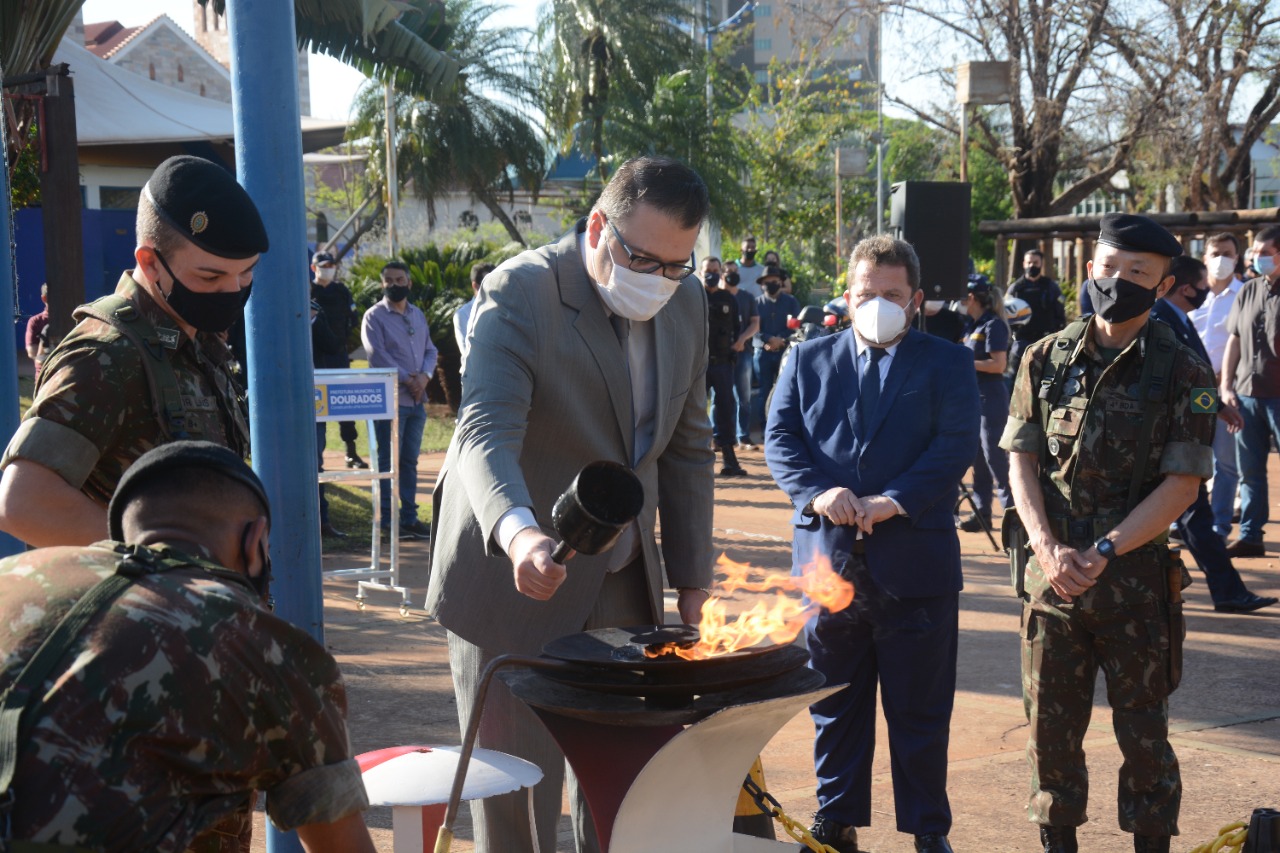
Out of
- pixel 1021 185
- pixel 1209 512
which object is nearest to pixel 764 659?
pixel 1209 512

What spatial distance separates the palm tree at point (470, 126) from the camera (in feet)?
142

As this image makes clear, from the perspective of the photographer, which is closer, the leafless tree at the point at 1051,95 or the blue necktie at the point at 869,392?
the blue necktie at the point at 869,392

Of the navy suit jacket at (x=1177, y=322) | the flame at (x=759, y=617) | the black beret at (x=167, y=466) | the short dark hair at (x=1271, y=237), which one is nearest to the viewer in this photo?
the black beret at (x=167, y=466)

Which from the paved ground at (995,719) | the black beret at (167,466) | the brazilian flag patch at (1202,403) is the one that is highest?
the black beret at (167,466)

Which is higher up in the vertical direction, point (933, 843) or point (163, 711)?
point (163, 711)

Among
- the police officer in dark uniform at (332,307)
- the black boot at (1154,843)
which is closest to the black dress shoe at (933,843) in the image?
the black boot at (1154,843)

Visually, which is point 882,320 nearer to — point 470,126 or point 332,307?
point 332,307

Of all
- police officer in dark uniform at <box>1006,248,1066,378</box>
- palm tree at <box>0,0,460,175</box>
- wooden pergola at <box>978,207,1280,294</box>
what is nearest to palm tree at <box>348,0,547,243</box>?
palm tree at <box>0,0,460,175</box>

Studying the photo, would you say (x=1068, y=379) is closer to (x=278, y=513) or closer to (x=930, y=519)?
(x=930, y=519)

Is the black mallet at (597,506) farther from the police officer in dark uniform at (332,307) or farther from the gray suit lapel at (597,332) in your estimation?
the police officer in dark uniform at (332,307)

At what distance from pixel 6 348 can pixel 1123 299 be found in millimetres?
4253

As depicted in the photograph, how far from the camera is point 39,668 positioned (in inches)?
79.3

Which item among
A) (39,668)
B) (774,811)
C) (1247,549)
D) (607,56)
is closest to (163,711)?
(39,668)

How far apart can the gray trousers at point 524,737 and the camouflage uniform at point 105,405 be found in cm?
97
